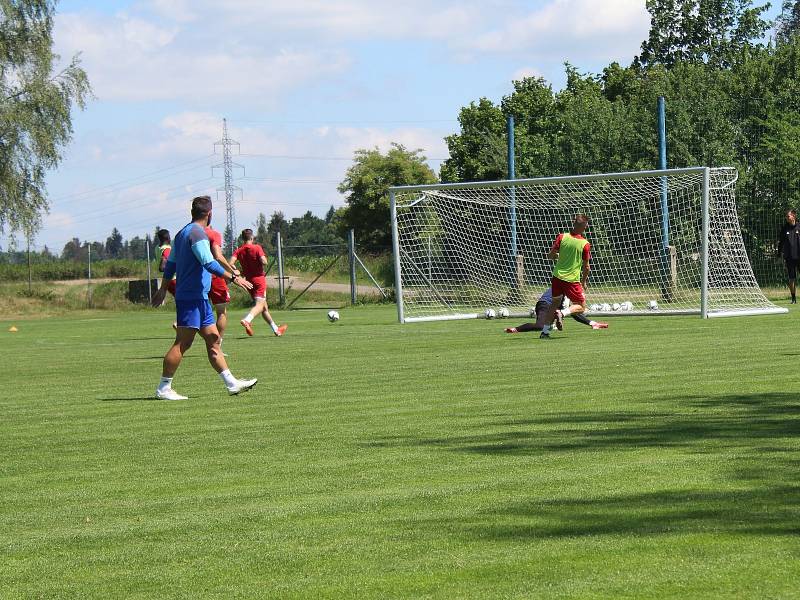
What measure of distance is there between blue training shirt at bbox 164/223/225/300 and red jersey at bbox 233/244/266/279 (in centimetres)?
891

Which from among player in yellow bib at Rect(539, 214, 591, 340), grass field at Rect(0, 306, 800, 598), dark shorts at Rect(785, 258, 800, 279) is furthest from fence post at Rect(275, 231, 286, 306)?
grass field at Rect(0, 306, 800, 598)

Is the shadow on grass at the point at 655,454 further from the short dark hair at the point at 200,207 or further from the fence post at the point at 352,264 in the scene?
the fence post at the point at 352,264

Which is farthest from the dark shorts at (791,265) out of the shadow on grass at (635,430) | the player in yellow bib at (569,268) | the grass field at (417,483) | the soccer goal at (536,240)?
the shadow on grass at (635,430)

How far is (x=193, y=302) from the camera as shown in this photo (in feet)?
42.9

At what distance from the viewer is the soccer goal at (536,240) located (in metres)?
29.6

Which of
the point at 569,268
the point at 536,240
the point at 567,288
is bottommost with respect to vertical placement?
the point at 567,288

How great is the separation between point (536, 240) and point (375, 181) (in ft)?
128

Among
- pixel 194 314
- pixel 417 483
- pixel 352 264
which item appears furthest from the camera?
pixel 352 264

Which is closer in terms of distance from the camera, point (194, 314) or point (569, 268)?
point (194, 314)

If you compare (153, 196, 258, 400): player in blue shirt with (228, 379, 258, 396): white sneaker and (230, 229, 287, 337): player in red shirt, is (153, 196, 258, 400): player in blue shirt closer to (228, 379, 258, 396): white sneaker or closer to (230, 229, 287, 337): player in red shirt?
(228, 379, 258, 396): white sneaker

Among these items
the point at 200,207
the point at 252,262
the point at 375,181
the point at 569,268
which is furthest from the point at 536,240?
the point at 375,181

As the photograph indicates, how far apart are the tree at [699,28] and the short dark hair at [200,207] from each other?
6854cm

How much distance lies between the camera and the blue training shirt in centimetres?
1274

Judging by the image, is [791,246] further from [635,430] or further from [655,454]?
[655,454]
